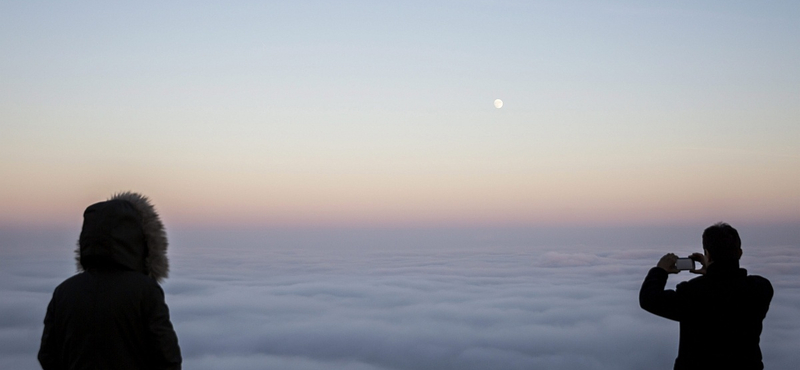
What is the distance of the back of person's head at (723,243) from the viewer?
3361 mm

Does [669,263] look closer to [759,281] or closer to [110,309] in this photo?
[759,281]

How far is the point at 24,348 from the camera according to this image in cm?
8062

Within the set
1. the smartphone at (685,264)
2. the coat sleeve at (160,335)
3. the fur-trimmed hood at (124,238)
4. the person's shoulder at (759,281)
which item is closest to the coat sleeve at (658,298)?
the smartphone at (685,264)

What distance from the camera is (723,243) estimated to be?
11.0 ft

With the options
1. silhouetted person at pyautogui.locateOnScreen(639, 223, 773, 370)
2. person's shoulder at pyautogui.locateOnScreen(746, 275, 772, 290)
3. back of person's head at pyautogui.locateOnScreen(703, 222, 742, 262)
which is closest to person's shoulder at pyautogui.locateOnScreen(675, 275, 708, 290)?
silhouetted person at pyautogui.locateOnScreen(639, 223, 773, 370)

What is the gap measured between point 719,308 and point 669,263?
379mm

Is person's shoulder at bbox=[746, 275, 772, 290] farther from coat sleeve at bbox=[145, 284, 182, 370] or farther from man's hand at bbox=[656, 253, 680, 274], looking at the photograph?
coat sleeve at bbox=[145, 284, 182, 370]

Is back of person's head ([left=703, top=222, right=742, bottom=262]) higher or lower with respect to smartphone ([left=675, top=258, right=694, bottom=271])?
higher

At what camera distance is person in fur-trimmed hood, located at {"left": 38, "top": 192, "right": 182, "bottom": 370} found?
2.65 m

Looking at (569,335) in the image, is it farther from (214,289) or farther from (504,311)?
(214,289)

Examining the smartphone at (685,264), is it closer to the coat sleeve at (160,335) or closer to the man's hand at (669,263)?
the man's hand at (669,263)

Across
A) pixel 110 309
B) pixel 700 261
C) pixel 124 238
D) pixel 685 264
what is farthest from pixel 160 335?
pixel 700 261

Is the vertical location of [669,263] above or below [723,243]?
below

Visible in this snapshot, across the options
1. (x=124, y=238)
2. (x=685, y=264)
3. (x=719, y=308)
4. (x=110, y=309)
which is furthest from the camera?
(x=685, y=264)
